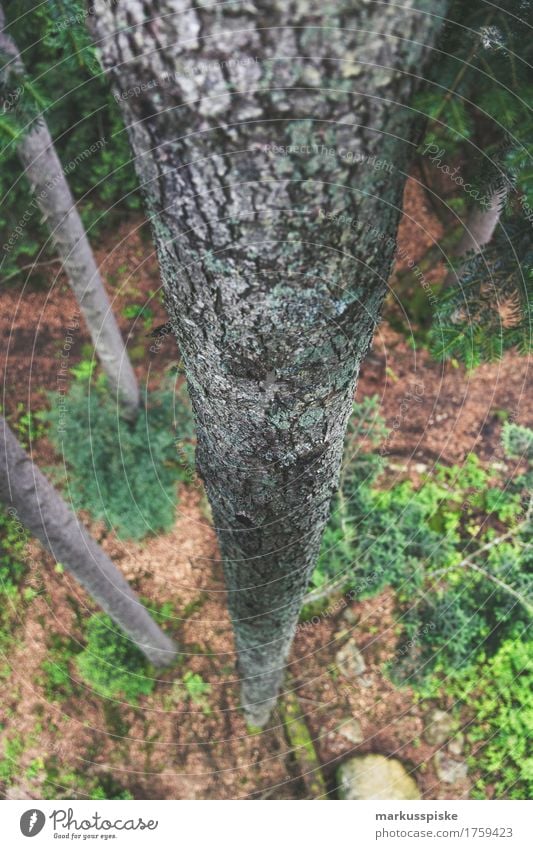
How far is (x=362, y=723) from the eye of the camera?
4.96m

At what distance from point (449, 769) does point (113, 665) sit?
3.51 m

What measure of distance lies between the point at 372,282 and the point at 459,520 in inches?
195

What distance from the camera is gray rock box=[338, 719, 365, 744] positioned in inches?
194

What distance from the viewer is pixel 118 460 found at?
4.79 meters

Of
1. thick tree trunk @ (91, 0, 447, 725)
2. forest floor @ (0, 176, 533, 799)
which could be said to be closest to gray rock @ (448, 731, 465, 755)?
forest floor @ (0, 176, 533, 799)

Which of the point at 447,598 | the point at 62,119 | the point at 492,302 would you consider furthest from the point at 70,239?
the point at 447,598

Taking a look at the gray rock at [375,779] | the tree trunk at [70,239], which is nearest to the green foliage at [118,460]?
the tree trunk at [70,239]

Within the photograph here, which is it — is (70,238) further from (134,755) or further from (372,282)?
(134,755)

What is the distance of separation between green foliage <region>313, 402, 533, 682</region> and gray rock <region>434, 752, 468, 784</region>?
2.74ft

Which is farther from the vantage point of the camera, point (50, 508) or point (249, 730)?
point (249, 730)

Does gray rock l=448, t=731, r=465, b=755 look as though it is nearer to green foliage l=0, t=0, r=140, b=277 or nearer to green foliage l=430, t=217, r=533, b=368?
green foliage l=430, t=217, r=533, b=368
